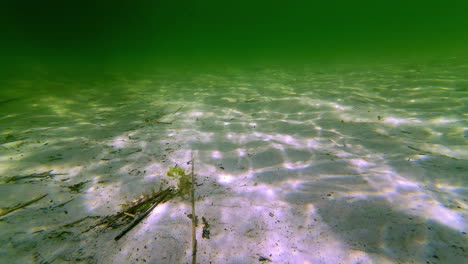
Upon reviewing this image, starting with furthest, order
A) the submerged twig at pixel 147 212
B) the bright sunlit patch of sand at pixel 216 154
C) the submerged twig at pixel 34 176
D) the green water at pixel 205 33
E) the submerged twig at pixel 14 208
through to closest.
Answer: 1. the green water at pixel 205 33
2. the bright sunlit patch of sand at pixel 216 154
3. the submerged twig at pixel 34 176
4. the submerged twig at pixel 14 208
5. the submerged twig at pixel 147 212

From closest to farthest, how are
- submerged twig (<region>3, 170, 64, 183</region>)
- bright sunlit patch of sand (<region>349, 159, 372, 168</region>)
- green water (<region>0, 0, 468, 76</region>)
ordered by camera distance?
submerged twig (<region>3, 170, 64, 183</region>) → bright sunlit patch of sand (<region>349, 159, 372, 168</region>) → green water (<region>0, 0, 468, 76</region>)

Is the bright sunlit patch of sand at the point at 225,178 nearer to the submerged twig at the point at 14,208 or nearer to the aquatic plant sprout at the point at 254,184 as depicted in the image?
the aquatic plant sprout at the point at 254,184

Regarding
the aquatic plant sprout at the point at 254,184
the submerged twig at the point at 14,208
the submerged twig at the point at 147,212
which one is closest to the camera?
the aquatic plant sprout at the point at 254,184

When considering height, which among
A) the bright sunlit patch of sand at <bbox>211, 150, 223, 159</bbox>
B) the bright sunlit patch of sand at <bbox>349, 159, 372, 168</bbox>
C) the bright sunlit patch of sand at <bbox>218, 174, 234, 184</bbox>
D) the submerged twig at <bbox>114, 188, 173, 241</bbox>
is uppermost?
the bright sunlit patch of sand at <bbox>349, 159, 372, 168</bbox>

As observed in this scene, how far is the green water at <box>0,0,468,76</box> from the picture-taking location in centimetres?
2185

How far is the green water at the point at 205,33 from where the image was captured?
71.7 feet

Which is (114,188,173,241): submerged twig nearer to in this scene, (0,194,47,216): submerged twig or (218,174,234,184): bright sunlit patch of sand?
(218,174,234,184): bright sunlit patch of sand

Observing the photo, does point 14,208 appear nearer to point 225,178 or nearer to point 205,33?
point 225,178

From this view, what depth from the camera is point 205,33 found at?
136 m

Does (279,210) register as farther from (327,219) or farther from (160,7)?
(160,7)

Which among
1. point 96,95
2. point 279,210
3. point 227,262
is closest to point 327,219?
point 279,210

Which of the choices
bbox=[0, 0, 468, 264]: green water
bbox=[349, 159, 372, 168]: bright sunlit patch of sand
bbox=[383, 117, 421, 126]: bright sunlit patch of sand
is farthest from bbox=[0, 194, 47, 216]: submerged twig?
bbox=[383, 117, 421, 126]: bright sunlit patch of sand

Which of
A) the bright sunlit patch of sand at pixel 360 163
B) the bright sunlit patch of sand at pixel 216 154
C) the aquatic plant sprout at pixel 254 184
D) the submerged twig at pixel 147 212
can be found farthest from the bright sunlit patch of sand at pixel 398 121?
the submerged twig at pixel 147 212

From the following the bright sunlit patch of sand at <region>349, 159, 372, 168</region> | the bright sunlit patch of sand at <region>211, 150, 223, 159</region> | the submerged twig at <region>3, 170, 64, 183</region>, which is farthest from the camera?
the bright sunlit patch of sand at <region>211, 150, 223, 159</region>
